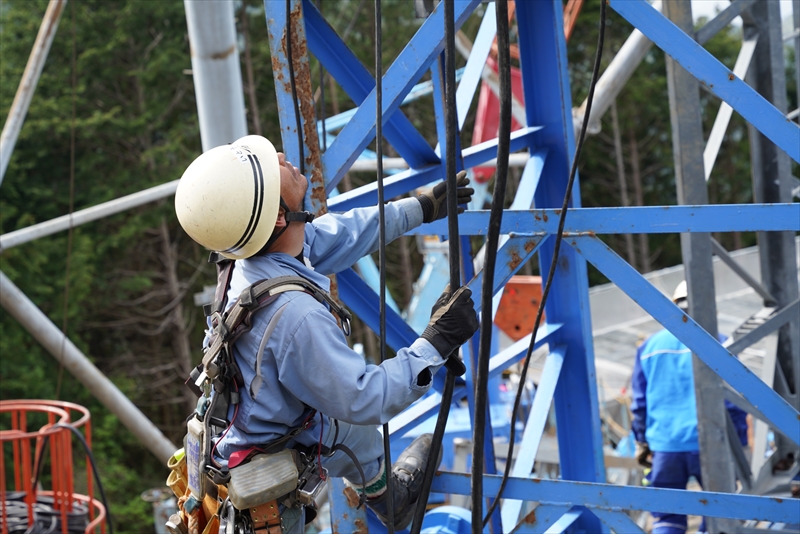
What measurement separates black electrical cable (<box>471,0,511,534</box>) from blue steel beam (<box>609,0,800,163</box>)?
91 centimetres

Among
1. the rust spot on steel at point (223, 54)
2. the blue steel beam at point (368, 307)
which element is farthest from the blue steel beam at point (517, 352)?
the rust spot on steel at point (223, 54)

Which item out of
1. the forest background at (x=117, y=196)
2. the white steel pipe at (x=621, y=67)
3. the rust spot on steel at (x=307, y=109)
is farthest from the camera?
the forest background at (x=117, y=196)

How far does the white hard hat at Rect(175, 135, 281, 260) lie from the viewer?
7.76 feet

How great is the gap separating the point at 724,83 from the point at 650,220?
54 cm

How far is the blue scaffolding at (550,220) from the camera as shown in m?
2.79

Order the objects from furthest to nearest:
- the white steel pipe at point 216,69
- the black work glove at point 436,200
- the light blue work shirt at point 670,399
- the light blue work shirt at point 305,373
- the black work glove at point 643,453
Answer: the black work glove at point 643,453
the light blue work shirt at point 670,399
the white steel pipe at point 216,69
the black work glove at point 436,200
the light blue work shirt at point 305,373

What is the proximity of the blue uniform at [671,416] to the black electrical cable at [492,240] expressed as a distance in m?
3.35

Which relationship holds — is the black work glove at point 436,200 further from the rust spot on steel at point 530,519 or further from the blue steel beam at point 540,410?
the rust spot on steel at point 530,519

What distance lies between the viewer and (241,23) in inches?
897

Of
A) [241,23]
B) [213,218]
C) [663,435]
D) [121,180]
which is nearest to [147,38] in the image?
[241,23]

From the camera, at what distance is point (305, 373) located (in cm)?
231

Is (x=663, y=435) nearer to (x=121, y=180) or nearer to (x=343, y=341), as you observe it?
(x=343, y=341)

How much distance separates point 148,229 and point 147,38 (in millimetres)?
5769

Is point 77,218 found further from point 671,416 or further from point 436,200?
point 671,416
